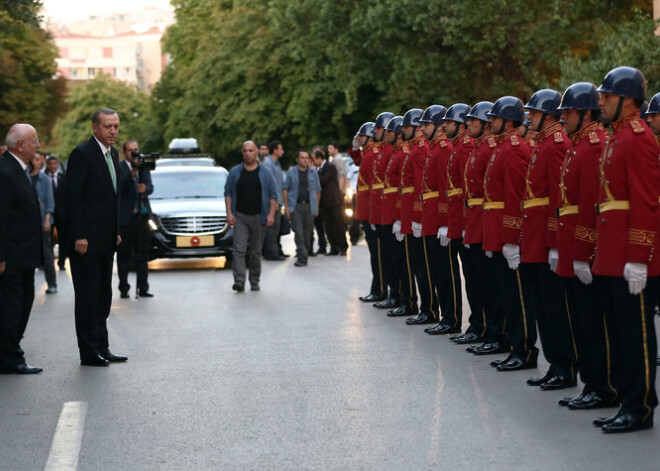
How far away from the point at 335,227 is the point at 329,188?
797 mm

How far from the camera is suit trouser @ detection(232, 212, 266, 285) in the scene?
18.2 meters

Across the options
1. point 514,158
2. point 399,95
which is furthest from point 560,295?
point 399,95

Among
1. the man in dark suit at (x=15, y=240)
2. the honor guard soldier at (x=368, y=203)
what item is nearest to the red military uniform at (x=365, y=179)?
the honor guard soldier at (x=368, y=203)

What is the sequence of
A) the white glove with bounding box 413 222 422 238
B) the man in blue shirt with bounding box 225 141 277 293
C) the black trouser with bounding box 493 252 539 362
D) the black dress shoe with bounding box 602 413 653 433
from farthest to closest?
the man in blue shirt with bounding box 225 141 277 293 < the white glove with bounding box 413 222 422 238 < the black trouser with bounding box 493 252 539 362 < the black dress shoe with bounding box 602 413 653 433

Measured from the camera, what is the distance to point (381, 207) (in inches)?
585

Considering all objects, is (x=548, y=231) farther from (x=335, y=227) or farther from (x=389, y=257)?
(x=335, y=227)

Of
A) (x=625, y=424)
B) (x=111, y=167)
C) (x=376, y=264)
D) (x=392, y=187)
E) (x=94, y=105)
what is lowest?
(x=625, y=424)

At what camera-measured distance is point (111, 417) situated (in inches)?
338

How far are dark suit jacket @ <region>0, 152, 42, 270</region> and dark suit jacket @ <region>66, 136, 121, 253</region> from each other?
0.32 meters

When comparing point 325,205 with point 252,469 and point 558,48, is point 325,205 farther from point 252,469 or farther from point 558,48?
point 252,469

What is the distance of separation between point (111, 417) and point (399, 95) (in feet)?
105

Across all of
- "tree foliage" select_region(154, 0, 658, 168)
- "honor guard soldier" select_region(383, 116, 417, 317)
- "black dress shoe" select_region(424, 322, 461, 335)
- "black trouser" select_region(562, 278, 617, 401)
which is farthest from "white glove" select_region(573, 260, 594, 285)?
"tree foliage" select_region(154, 0, 658, 168)

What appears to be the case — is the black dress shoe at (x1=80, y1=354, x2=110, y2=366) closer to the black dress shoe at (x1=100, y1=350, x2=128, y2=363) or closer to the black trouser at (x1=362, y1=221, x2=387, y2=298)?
the black dress shoe at (x1=100, y1=350, x2=128, y2=363)

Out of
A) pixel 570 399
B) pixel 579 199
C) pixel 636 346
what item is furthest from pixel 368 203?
pixel 636 346
